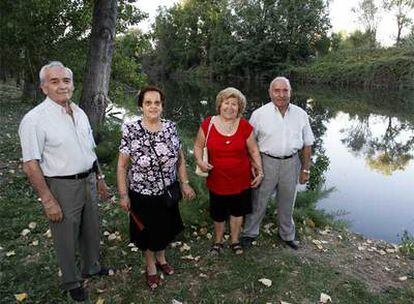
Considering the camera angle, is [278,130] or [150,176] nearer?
[150,176]

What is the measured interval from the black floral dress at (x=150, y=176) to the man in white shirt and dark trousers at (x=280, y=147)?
1.41m

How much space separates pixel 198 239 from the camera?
Answer: 628 cm

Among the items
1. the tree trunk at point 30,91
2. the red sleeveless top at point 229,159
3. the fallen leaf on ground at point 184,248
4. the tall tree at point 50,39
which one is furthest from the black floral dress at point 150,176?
the tree trunk at point 30,91

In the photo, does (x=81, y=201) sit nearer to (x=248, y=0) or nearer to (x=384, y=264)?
(x=384, y=264)

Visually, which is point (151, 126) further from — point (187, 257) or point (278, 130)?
point (187, 257)

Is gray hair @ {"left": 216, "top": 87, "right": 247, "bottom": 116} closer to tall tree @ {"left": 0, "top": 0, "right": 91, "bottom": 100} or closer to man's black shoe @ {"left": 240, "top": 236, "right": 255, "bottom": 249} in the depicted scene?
man's black shoe @ {"left": 240, "top": 236, "right": 255, "bottom": 249}

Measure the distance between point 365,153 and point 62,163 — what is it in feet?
49.1

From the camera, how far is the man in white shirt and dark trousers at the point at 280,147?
5461 millimetres

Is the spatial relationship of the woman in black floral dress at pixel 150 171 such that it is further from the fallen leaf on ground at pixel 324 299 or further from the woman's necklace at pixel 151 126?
the fallen leaf on ground at pixel 324 299

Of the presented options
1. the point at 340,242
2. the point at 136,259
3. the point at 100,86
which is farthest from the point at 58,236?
the point at 100,86

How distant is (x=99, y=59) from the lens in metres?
9.71

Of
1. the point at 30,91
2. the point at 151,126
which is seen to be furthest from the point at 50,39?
the point at 151,126

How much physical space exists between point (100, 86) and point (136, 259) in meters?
5.51

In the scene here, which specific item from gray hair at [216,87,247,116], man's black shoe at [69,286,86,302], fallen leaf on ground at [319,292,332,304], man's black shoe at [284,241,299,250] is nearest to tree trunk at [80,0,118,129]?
gray hair at [216,87,247,116]
